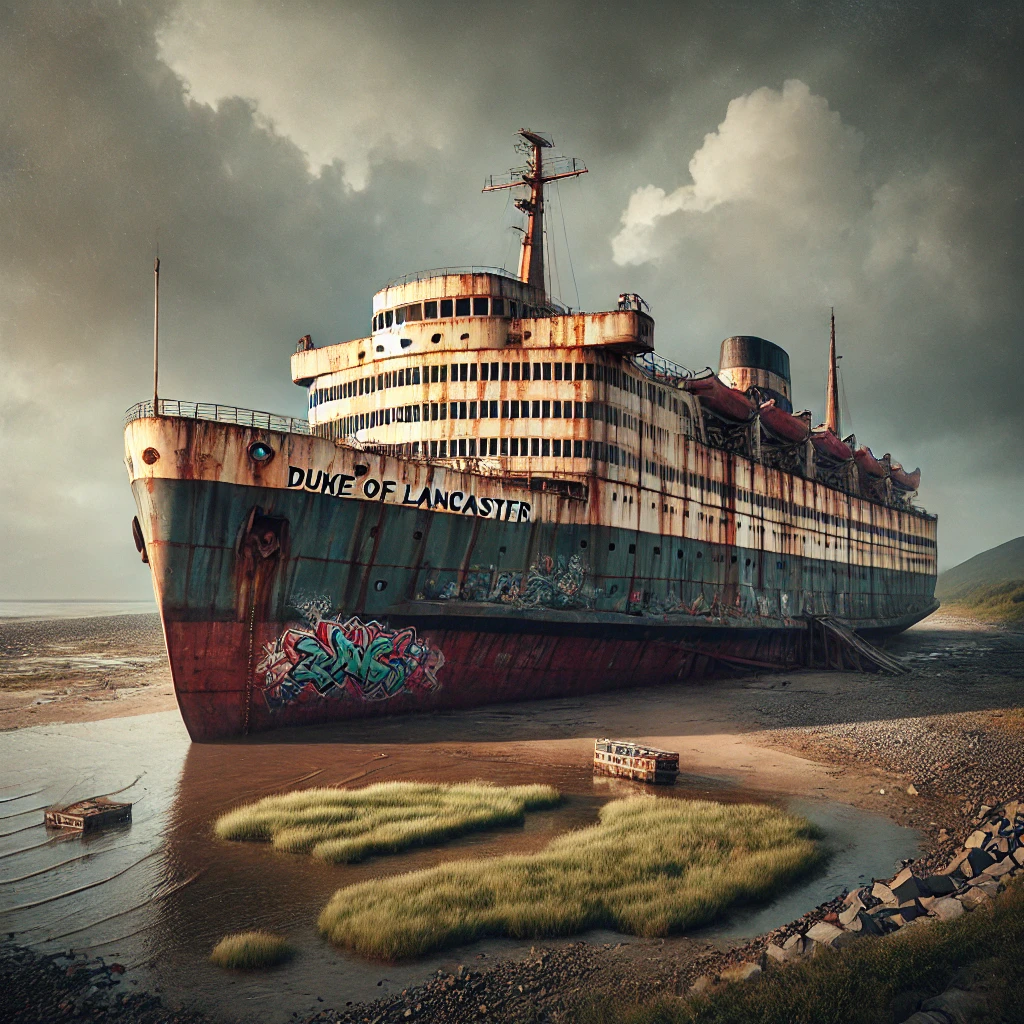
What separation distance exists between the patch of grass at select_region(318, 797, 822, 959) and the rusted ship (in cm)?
1160

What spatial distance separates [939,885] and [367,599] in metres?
17.2

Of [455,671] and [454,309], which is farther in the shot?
[454,309]

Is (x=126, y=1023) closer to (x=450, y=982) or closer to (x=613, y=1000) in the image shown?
(x=450, y=982)

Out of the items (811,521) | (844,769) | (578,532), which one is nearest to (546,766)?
(844,769)

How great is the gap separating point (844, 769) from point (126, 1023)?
18259mm

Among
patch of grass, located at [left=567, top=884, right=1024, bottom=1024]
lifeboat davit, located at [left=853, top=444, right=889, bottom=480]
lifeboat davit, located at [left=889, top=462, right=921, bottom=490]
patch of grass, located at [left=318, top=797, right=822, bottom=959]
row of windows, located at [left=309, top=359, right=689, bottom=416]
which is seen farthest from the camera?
lifeboat davit, located at [left=889, top=462, right=921, bottom=490]

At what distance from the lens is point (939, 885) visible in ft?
39.2

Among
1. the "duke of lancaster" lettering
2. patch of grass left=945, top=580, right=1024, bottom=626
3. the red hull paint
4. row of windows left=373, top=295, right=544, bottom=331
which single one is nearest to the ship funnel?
the red hull paint

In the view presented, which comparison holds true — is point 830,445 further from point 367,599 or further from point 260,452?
point 260,452

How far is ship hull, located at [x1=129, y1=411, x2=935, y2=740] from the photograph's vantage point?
22547 mm

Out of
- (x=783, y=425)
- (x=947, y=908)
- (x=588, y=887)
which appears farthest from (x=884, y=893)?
(x=783, y=425)

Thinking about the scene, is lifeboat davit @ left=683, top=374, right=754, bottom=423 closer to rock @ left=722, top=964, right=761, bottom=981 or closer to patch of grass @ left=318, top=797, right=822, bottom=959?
patch of grass @ left=318, top=797, right=822, bottom=959

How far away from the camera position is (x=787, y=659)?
4550 cm

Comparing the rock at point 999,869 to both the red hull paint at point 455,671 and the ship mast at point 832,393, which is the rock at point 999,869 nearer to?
the red hull paint at point 455,671
